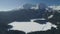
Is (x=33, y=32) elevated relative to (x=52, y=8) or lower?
lower

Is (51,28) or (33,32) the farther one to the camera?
(51,28)

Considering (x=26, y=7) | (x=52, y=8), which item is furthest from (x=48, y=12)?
(x=26, y=7)

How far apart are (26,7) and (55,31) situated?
7.85 ft

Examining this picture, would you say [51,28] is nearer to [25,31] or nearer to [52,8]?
[25,31]

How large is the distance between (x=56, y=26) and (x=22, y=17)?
A: 2.20 m

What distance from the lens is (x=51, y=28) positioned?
615 centimetres

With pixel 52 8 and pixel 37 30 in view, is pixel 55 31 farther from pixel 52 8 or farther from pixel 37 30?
pixel 52 8

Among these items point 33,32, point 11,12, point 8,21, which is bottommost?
point 33,32

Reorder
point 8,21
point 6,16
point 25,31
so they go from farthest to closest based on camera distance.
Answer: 1. point 6,16
2. point 8,21
3. point 25,31

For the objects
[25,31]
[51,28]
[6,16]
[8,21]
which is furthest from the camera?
[6,16]

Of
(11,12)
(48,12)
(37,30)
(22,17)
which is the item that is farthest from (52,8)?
(37,30)

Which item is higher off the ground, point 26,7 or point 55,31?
point 26,7

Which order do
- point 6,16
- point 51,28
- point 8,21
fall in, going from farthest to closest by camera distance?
1. point 6,16
2. point 8,21
3. point 51,28

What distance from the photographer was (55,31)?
20.8 ft
